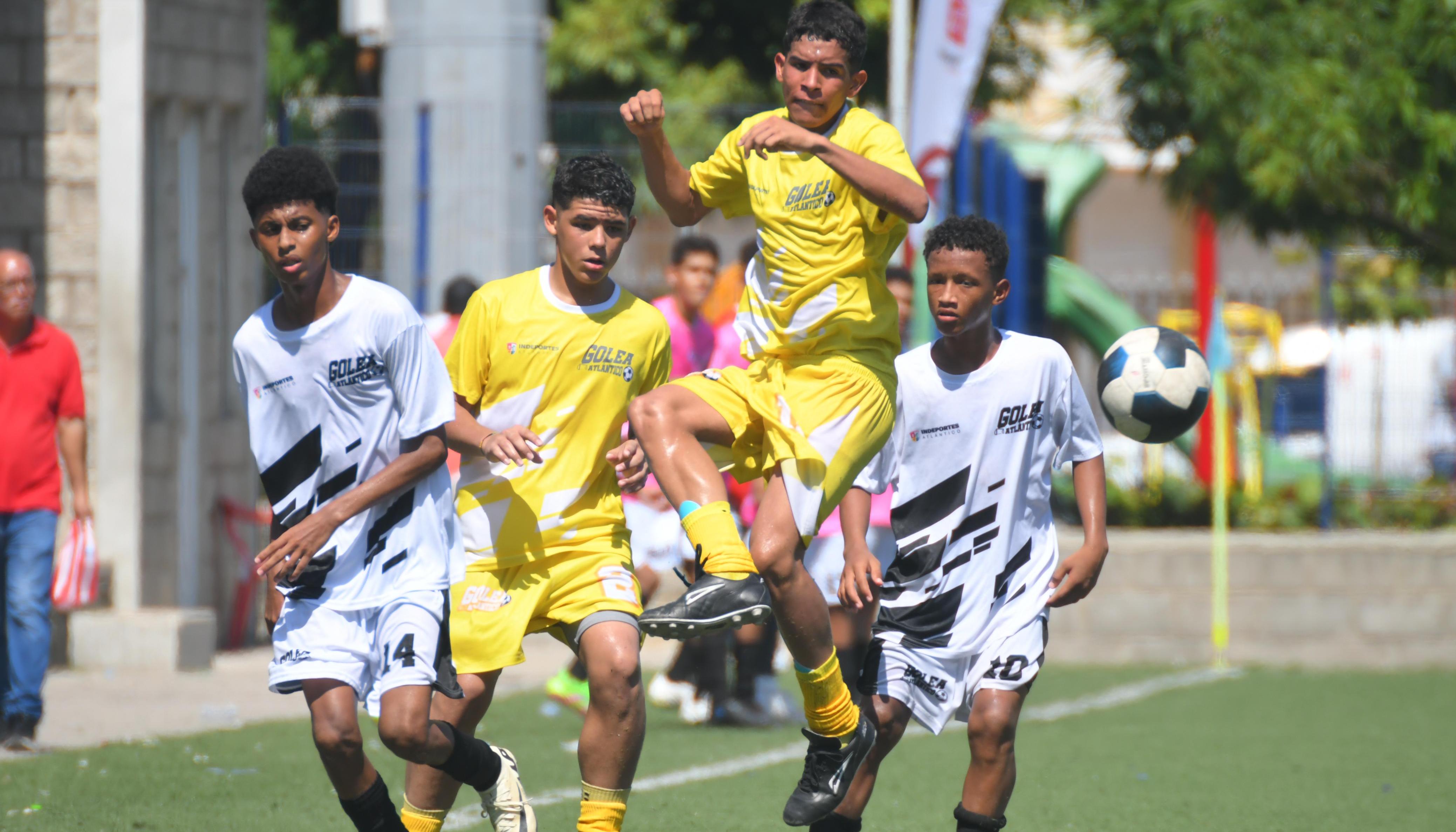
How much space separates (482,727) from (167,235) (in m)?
4.72

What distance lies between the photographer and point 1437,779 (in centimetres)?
862

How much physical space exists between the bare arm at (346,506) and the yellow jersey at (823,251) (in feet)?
3.87

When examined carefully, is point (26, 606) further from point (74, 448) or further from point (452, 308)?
point (452, 308)

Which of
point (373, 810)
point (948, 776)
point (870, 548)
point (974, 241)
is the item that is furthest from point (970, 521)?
point (870, 548)

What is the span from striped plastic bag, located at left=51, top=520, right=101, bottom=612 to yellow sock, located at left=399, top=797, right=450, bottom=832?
12.7ft

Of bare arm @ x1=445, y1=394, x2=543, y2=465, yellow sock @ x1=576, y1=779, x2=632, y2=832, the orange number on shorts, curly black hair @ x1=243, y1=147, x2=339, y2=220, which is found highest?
curly black hair @ x1=243, y1=147, x2=339, y2=220

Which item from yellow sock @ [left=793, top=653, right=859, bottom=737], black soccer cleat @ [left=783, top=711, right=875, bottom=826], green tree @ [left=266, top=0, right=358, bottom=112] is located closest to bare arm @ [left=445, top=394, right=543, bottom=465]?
yellow sock @ [left=793, top=653, right=859, bottom=737]

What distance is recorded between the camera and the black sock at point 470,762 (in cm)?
568

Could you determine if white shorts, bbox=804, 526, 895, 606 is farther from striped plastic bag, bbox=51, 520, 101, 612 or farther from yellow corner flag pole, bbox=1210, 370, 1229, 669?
yellow corner flag pole, bbox=1210, 370, 1229, 669

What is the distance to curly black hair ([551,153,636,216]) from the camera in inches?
229

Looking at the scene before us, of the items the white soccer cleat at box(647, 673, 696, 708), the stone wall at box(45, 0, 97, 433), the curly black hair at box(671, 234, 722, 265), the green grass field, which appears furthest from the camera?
the stone wall at box(45, 0, 97, 433)

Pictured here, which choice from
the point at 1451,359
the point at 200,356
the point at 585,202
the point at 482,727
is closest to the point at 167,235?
the point at 200,356

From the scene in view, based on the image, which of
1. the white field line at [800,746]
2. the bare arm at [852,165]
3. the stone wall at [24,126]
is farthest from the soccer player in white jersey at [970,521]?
the stone wall at [24,126]

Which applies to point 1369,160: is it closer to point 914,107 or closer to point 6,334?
point 914,107
